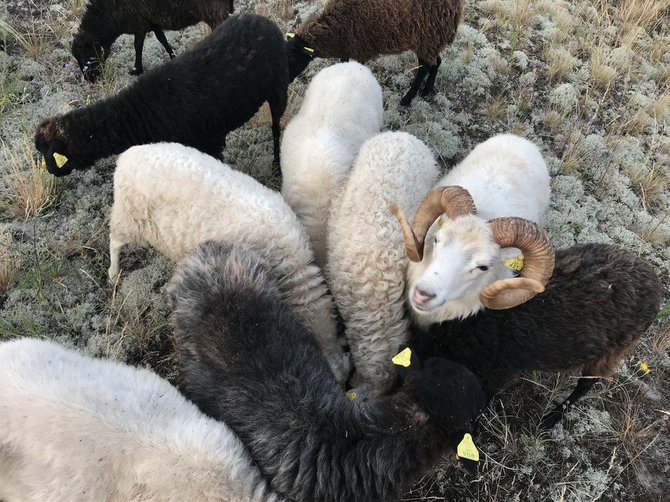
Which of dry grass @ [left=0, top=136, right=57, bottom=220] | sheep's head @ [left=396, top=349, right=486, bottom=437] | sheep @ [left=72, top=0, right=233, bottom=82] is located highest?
sheep @ [left=72, top=0, right=233, bottom=82]

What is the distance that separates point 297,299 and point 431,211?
133 cm

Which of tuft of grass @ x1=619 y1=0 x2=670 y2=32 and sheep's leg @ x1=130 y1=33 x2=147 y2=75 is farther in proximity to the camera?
tuft of grass @ x1=619 y1=0 x2=670 y2=32

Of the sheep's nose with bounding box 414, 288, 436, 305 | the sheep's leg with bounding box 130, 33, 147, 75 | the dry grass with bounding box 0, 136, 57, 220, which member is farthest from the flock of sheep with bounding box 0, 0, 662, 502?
the dry grass with bounding box 0, 136, 57, 220

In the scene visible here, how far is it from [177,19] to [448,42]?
3458mm

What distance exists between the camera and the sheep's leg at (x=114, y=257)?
4575 millimetres

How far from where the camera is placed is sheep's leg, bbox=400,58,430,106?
21.7ft

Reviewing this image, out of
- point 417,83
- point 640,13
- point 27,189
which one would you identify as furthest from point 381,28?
point 640,13

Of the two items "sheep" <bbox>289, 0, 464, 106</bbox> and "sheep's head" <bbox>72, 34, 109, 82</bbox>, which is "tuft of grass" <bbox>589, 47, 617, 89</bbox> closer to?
"sheep" <bbox>289, 0, 464, 106</bbox>

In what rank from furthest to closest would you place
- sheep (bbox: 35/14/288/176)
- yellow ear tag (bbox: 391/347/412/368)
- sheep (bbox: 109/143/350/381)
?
sheep (bbox: 35/14/288/176), sheep (bbox: 109/143/350/381), yellow ear tag (bbox: 391/347/412/368)

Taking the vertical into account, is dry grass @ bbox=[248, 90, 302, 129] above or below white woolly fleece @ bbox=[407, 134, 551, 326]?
above

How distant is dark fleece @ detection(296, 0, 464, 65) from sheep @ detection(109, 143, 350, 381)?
2925 mm

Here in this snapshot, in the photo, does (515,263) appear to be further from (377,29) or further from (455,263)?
(377,29)

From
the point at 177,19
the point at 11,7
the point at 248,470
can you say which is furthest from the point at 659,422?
the point at 11,7

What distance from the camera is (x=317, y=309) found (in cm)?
418
